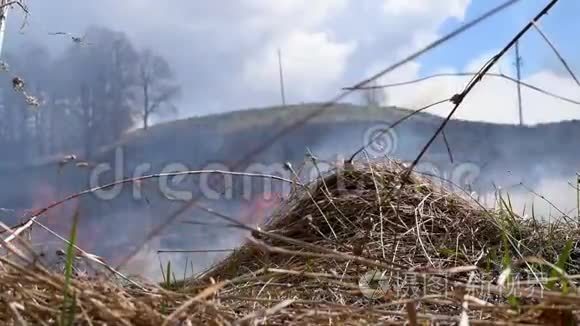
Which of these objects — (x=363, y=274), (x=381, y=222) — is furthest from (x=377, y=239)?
(x=363, y=274)

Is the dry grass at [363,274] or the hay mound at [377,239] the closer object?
the dry grass at [363,274]

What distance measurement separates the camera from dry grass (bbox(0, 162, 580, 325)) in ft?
1.52

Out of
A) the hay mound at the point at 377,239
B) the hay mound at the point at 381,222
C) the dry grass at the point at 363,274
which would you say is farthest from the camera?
the hay mound at the point at 381,222

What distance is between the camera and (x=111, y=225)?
5637 millimetres

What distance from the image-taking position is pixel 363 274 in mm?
853

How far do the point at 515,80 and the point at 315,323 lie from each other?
0.27 metres

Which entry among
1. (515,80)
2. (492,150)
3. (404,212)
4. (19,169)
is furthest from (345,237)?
(492,150)

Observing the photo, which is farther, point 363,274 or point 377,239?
point 377,239

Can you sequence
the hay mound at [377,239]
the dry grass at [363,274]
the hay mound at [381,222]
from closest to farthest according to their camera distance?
the dry grass at [363,274] < the hay mound at [377,239] < the hay mound at [381,222]

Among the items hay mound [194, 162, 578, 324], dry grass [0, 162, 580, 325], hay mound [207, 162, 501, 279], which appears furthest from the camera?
hay mound [207, 162, 501, 279]

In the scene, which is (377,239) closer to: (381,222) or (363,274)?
(381,222)

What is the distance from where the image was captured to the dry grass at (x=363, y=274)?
0.46 m

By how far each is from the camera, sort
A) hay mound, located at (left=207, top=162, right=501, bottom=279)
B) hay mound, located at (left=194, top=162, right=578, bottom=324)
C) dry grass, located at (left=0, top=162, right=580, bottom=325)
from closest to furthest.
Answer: dry grass, located at (left=0, top=162, right=580, bottom=325), hay mound, located at (left=194, top=162, right=578, bottom=324), hay mound, located at (left=207, top=162, right=501, bottom=279)

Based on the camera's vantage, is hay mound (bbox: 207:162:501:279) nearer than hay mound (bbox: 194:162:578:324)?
No
